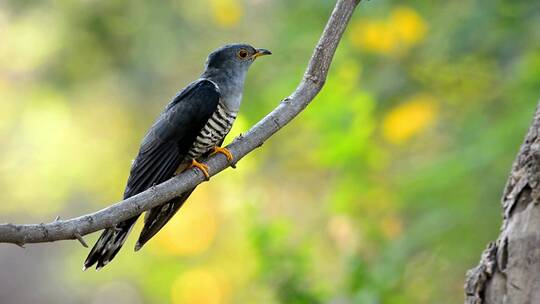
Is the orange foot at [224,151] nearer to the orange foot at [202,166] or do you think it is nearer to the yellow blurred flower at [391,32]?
the orange foot at [202,166]

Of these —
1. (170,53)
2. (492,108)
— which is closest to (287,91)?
(492,108)

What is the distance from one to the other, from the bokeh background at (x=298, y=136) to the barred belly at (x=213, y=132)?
1.36 meters

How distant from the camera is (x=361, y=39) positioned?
6324 millimetres

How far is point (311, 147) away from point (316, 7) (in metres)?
1.21

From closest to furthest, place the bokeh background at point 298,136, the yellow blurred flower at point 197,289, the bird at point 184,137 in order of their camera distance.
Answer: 1. the bird at point 184,137
2. the bokeh background at point 298,136
3. the yellow blurred flower at point 197,289

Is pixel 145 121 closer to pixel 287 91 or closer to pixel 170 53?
pixel 170 53

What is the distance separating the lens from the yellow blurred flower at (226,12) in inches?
285

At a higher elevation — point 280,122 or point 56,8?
point 56,8

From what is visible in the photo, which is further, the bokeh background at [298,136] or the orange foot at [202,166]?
the bokeh background at [298,136]

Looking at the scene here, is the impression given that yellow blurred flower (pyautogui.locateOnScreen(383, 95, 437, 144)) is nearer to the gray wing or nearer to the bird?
the bird

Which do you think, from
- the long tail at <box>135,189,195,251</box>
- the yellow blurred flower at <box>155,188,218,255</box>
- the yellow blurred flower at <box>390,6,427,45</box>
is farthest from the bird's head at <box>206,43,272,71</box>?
the yellow blurred flower at <box>155,188,218,255</box>

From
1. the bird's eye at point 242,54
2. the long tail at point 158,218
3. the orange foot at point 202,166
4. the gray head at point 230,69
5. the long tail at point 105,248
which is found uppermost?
the bird's eye at point 242,54

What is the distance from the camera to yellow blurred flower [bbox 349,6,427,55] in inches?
239

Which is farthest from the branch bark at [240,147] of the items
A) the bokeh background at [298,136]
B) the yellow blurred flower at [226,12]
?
the yellow blurred flower at [226,12]
